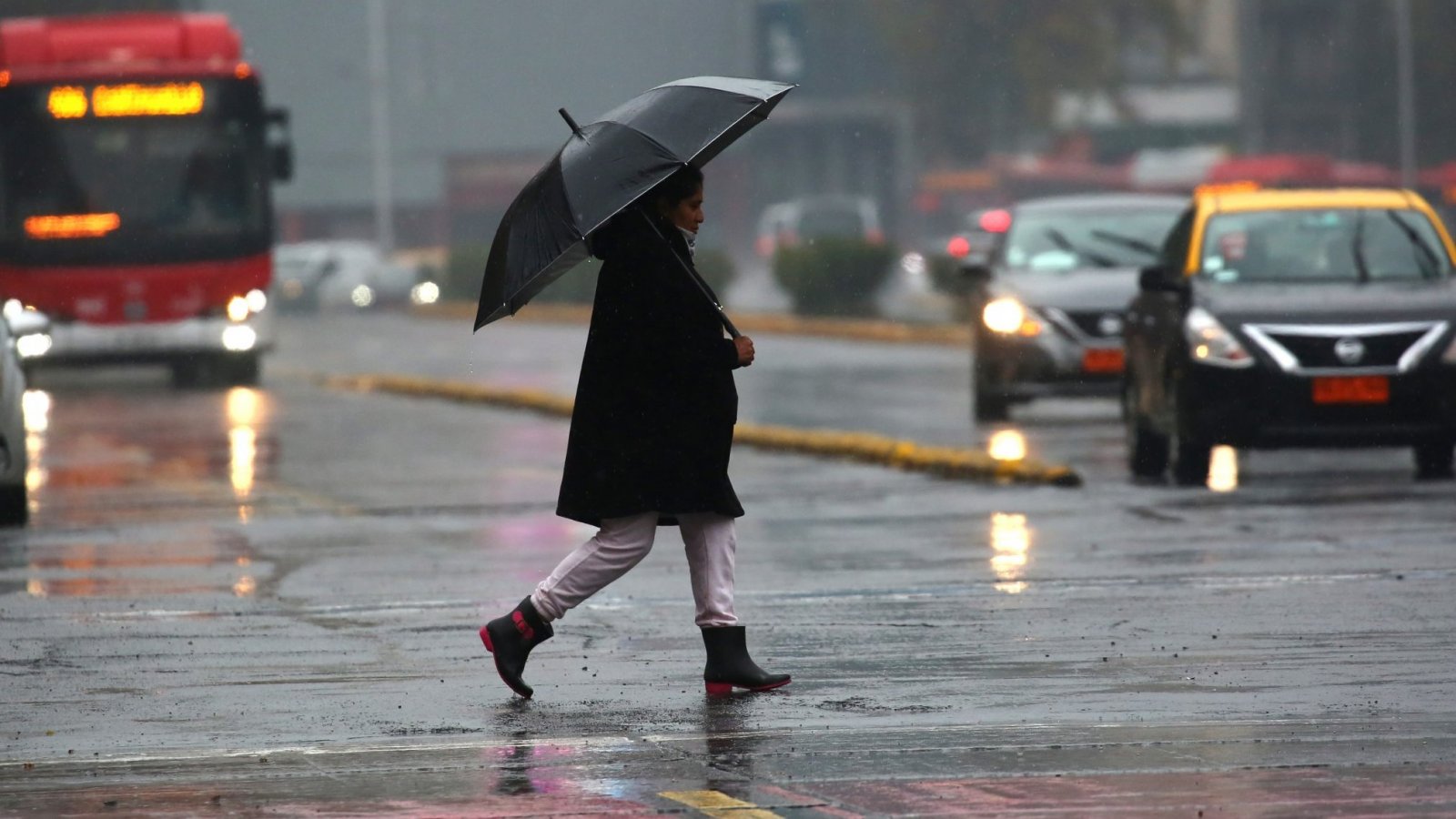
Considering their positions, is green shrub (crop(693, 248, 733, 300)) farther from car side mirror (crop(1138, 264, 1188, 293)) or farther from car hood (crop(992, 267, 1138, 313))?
car side mirror (crop(1138, 264, 1188, 293))

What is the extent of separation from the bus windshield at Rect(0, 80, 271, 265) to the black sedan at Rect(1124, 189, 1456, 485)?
14036mm

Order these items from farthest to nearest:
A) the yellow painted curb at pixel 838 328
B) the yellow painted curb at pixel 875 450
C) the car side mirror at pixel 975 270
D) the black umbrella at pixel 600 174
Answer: the yellow painted curb at pixel 838 328, the car side mirror at pixel 975 270, the yellow painted curb at pixel 875 450, the black umbrella at pixel 600 174

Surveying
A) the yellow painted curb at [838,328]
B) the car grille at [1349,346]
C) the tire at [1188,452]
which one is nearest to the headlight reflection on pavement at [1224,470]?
the tire at [1188,452]

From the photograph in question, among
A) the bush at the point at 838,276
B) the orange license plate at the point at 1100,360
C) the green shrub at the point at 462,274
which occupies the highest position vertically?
the orange license plate at the point at 1100,360

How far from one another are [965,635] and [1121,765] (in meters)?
2.40

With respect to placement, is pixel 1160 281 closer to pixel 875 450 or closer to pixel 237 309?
pixel 875 450

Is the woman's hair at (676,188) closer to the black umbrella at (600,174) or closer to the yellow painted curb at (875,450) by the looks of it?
the black umbrella at (600,174)

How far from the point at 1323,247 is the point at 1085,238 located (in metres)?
5.81

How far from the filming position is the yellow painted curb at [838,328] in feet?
115

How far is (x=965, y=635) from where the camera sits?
29.3ft

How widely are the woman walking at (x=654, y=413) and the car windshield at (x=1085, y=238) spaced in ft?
41.4

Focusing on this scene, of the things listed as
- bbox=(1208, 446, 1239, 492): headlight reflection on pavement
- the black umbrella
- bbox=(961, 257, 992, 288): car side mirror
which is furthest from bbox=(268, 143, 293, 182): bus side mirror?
the black umbrella

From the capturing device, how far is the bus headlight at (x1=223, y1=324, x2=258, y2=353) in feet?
88.3

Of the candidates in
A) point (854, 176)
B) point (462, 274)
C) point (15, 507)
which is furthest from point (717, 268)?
point (854, 176)
